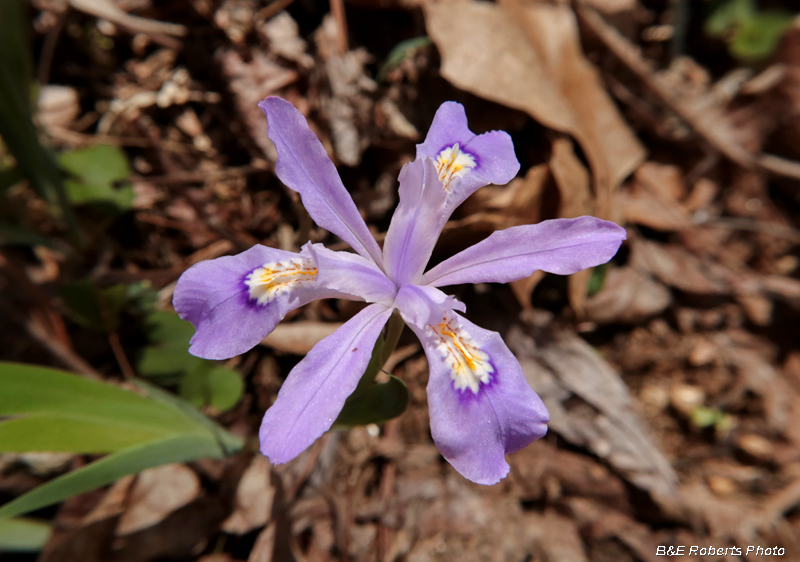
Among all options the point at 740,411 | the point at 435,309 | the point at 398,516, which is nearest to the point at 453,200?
the point at 435,309

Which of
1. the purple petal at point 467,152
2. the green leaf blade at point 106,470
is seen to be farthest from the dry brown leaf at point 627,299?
the green leaf blade at point 106,470

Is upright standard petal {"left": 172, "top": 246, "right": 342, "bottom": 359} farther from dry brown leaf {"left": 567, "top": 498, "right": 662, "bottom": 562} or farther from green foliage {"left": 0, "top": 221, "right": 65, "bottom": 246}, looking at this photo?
dry brown leaf {"left": 567, "top": 498, "right": 662, "bottom": 562}

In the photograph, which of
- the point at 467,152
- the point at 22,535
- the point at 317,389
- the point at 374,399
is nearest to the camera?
the point at 317,389

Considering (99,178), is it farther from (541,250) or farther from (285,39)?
(541,250)

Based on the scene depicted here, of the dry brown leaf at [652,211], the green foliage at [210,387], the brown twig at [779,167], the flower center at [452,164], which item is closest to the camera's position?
the flower center at [452,164]

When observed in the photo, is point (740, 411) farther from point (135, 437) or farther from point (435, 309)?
point (135, 437)

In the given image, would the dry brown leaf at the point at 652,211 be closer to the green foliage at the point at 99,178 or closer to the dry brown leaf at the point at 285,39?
the dry brown leaf at the point at 285,39

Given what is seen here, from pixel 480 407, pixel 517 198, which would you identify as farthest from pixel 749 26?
pixel 480 407
